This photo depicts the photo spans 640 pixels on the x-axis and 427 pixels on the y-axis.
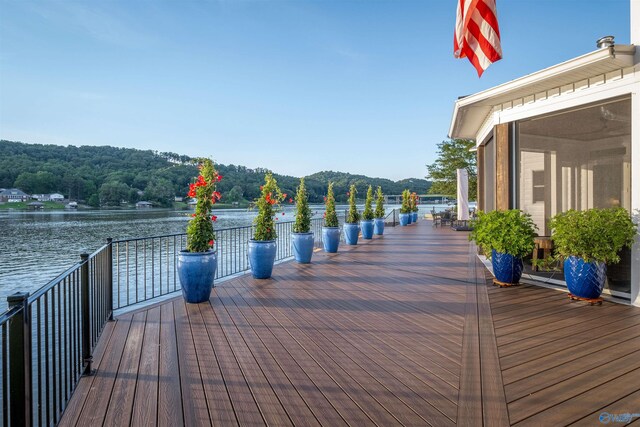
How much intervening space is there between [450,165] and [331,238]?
1653 cm

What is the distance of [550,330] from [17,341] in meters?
3.92

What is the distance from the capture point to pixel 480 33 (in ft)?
13.7

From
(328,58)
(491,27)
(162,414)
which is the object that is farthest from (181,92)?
(162,414)

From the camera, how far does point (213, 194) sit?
470 cm

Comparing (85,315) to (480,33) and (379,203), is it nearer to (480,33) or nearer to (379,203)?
(480,33)

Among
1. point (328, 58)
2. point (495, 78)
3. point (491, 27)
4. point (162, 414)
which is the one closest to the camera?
point (162, 414)

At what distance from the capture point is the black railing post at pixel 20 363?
1.48 m

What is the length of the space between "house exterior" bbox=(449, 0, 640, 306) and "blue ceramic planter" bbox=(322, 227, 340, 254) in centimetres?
377

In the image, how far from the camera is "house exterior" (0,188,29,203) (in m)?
33.4

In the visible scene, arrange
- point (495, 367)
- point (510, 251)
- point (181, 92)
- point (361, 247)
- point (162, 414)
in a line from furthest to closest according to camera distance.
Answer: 1. point (181, 92)
2. point (361, 247)
3. point (510, 251)
4. point (495, 367)
5. point (162, 414)

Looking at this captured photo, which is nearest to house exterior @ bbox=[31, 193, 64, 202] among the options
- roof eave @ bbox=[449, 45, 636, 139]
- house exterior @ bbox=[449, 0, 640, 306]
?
roof eave @ bbox=[449, 45, 636, 139]

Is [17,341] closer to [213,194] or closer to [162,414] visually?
[162,414]

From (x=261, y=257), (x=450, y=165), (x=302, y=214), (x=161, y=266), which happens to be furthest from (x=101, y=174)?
(x=261, y=257)

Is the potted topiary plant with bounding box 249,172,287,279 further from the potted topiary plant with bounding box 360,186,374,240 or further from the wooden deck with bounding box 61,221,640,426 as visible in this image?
the potted topiary plant with bounding box 360,186,374,240
